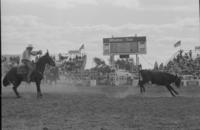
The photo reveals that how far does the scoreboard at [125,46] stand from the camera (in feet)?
135

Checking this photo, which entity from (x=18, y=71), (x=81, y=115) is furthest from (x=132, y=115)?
(x=18, y=71)

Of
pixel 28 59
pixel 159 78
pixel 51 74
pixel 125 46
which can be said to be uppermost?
pixel 125 46

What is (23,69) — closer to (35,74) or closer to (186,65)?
(35,74)

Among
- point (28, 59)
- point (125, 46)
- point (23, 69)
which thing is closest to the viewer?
point (28, 59)

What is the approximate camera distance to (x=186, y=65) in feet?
105

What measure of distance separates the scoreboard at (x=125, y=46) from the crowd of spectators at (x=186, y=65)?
8527mm

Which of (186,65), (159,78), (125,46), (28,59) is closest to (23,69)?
(28,59)

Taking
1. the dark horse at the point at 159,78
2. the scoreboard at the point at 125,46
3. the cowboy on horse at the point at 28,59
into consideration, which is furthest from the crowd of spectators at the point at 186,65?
the cowboy on horse at the point at 28,59

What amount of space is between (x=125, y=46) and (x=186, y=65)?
33.4 feet

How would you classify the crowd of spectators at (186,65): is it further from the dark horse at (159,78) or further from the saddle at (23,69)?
the saddle at (23,69)

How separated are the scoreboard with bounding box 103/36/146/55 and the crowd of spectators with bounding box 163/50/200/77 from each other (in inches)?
336

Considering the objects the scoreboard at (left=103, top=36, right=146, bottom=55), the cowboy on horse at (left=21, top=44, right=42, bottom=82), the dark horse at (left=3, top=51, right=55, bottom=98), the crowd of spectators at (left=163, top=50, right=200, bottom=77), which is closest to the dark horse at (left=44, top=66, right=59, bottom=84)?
the crowd of spectators at (left=163, top=50, right=200, bottom=77)

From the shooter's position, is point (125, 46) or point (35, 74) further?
point (125, 46)

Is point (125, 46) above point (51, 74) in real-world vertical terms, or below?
above
